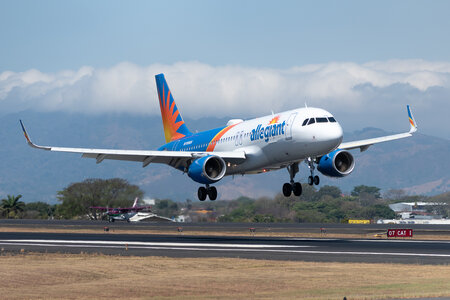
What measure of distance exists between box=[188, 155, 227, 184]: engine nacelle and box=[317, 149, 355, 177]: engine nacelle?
25.6 ft

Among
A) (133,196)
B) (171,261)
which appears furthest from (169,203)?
(171,261)

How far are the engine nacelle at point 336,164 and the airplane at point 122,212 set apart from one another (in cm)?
7914

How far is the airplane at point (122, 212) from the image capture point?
136750 mm

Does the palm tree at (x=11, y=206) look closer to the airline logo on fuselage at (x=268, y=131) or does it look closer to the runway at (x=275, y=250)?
the runway at (x=275, y=250)

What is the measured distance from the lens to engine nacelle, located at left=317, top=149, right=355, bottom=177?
60.9 metres

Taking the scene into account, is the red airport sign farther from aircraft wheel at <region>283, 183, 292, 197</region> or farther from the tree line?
the tree line

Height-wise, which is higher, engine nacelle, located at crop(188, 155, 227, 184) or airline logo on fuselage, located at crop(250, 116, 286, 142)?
airline logo on fuselage, located at crop(250, 116, 286, 142)

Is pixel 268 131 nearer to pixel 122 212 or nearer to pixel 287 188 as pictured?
pixel 287 188

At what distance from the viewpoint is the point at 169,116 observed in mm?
81312

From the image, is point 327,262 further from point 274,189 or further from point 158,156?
point 274,189

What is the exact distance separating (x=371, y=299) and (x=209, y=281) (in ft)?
29.7

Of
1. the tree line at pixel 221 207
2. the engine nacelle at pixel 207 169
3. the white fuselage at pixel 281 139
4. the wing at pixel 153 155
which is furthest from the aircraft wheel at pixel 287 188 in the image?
→ the tree line at pixel 221 207

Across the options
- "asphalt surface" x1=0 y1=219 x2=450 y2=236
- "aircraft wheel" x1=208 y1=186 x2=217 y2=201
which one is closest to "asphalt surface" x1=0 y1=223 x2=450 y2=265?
"aircraft wheel" x1=208 y1=186 x2=217 y2=201

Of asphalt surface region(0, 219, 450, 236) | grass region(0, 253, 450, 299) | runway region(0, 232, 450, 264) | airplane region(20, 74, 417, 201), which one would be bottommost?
grass region(0, 253, 450, 299)
